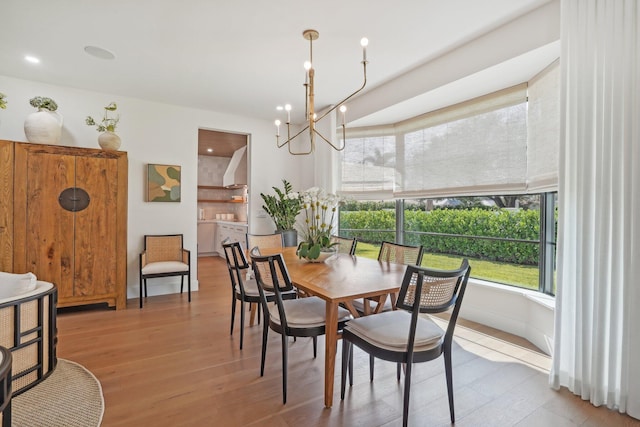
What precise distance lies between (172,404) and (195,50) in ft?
9.59

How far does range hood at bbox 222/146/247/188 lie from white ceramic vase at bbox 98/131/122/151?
315cm

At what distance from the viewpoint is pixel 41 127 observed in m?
3.43

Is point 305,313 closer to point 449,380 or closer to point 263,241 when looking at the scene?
point 449,380

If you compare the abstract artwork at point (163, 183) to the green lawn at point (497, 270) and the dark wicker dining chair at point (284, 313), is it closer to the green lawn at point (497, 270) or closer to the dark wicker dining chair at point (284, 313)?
the dark wicker dining chair at point (284, 313)

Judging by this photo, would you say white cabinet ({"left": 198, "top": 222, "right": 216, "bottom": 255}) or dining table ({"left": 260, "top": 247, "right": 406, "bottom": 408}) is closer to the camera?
dining table ({"left": 260, "top": 247, "right": 406, "bottom": 408})

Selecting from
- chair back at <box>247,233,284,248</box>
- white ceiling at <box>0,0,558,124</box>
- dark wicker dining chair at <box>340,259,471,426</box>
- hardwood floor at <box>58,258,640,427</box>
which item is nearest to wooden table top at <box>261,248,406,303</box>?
dark wicker dining chair at <box>340,259,471,426</box>

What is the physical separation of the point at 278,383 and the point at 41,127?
3630mm

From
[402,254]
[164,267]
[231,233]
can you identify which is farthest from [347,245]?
[231,233]

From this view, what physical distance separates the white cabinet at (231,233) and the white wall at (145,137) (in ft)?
3.66

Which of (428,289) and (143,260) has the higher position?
(428,289)

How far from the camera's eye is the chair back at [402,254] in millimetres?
2703

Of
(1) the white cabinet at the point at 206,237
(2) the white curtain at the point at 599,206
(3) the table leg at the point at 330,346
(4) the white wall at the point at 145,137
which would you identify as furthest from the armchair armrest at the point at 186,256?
(2) the white curtain at the point at 599,206

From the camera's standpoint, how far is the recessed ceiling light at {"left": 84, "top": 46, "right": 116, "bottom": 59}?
2988mm

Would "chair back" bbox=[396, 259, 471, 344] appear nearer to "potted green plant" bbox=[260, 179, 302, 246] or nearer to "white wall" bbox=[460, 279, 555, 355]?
"white wall" bbox=[460, 279, 555, 355]
